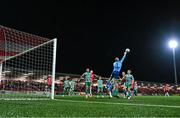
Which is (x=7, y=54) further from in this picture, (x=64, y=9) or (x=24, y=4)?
(x=64, y=9)

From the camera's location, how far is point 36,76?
18875 mm

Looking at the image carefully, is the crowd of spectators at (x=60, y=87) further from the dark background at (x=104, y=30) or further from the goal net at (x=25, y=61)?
the dark background at (x=104, y=30)

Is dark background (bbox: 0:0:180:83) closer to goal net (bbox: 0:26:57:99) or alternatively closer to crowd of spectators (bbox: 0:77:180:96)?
crowd of spectators (bbox: 0:77:180:96)

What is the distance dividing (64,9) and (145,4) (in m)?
10.9

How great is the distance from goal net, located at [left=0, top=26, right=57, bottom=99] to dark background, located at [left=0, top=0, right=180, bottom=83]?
47.8 ft

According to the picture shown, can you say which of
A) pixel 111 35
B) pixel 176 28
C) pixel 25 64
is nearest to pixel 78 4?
pixel 111 35

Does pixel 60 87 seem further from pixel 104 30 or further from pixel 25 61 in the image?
pixel 104 30

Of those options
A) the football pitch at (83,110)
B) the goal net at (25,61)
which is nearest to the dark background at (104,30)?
the goal net at (25,61)

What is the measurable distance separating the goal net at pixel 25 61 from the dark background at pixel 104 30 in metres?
14.6

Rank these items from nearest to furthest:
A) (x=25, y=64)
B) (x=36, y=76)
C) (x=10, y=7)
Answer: (x=25, y=64) < (x=36, y=76) < (x=10, y=7)

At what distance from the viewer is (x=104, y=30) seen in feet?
129

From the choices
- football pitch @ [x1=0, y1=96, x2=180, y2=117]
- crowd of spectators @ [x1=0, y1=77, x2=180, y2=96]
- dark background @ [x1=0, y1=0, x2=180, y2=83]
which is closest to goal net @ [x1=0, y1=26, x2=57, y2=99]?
crowd of spectators @ [x1=0, y1=77, x2=180, y2=96]

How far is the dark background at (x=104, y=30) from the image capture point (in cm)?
3434

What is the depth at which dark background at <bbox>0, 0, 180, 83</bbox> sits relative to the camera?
113 feet
